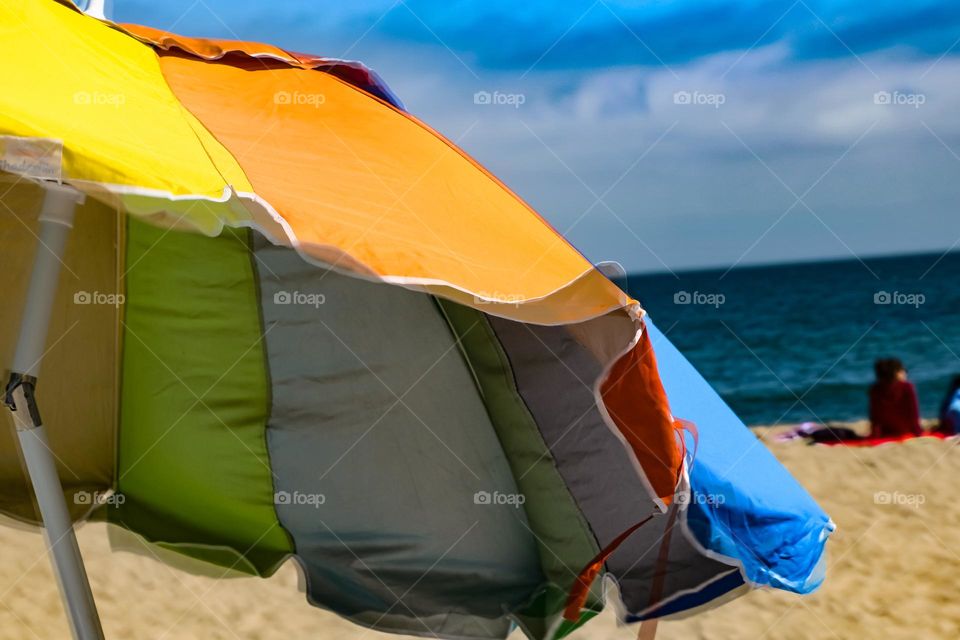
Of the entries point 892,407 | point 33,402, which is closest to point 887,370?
point 892,407

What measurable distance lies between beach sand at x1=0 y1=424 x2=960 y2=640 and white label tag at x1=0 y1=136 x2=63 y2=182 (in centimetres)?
272

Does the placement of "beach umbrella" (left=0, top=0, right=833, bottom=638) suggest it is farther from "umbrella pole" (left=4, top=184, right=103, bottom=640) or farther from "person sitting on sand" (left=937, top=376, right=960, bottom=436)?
"person sitting on sand" (left=937, top=376, right=960, bottom=436)

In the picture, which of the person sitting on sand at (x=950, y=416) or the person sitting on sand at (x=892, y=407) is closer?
the person sitting on sand at (x=950, y=416)

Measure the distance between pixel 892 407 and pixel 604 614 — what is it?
7.72 metres

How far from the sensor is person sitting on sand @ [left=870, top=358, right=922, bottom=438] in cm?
1108

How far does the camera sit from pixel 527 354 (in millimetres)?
3119

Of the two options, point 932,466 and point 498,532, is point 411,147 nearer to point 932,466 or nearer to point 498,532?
point 498,532

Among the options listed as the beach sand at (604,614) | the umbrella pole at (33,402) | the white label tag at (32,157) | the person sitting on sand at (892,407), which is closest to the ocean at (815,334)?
the person sitting on sand at (892,407)

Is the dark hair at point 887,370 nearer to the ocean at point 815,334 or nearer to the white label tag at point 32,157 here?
the ocean at point 815,334

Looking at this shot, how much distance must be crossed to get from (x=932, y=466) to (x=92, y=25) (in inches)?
297

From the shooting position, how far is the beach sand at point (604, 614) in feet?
14.8

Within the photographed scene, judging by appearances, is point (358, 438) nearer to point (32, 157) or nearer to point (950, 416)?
point (32, 157)

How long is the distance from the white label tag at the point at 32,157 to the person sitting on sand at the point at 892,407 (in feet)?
35.0

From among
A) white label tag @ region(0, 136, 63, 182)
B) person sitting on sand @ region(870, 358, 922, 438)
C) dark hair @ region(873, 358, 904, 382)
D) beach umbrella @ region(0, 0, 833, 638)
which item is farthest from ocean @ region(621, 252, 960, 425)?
white label tag @ region(0, 136, 63, 182)
